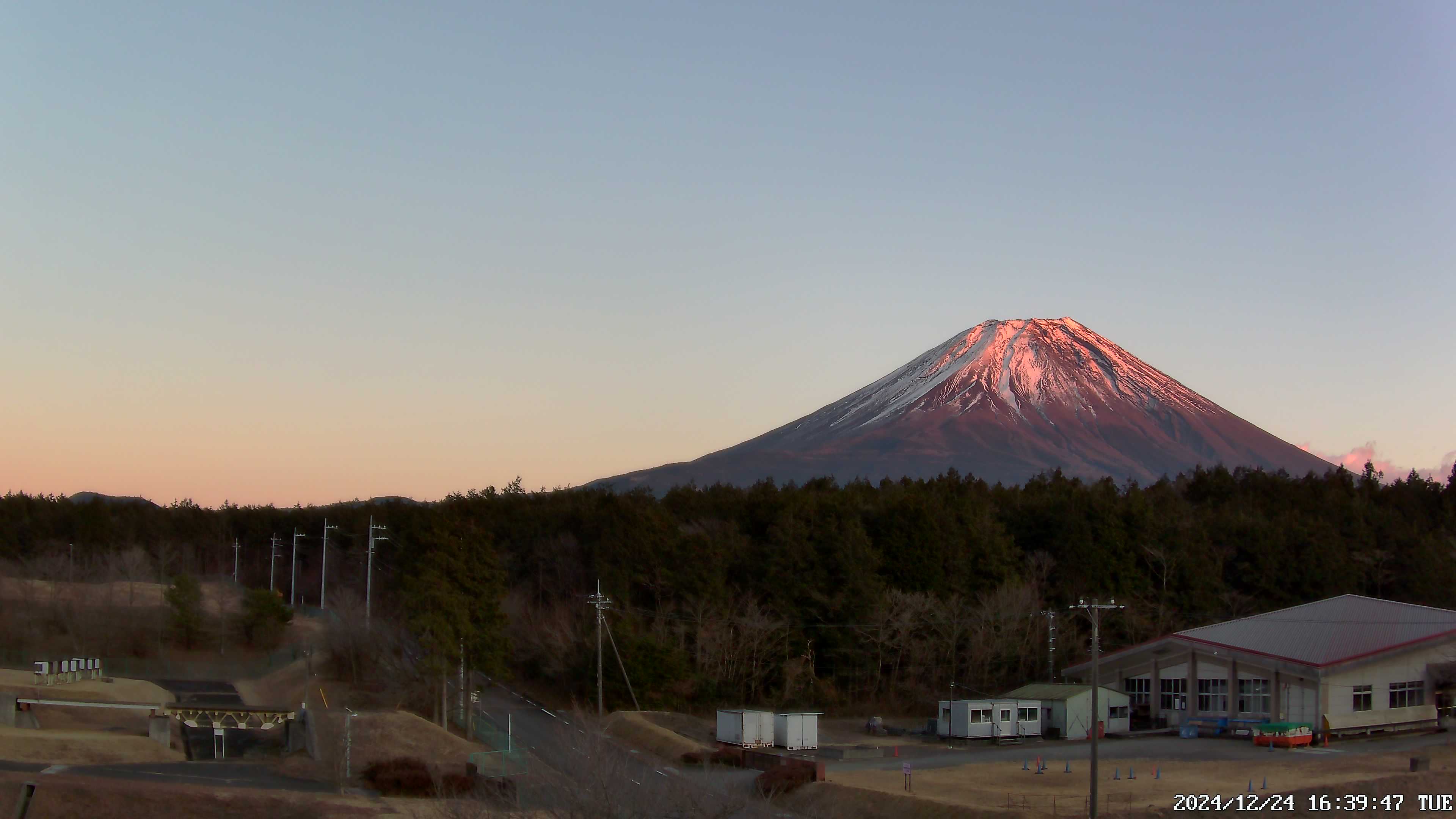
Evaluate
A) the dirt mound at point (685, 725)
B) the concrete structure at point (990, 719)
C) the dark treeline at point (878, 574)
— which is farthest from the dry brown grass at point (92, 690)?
the concrete structure at point (990, 719)

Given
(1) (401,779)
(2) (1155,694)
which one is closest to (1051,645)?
(2) (1155,694)

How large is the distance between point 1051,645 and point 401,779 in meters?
26.4

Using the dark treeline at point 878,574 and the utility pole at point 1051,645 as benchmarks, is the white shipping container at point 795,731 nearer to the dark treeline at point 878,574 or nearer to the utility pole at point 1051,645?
the dark treeline at point 878,574

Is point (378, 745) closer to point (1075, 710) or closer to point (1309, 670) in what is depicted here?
point (1075, 710)

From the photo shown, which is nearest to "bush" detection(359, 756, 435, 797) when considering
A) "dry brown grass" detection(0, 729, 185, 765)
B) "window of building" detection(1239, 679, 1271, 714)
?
"dry brown grass" detection(0, 729, 185, 765)

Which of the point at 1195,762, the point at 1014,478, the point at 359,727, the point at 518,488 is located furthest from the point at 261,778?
the point at 1014,478

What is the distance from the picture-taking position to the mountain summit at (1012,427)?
12288 centimetres

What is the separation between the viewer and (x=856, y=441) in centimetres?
13050

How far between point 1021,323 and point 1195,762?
11413cm

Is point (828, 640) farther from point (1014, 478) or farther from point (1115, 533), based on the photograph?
point (1014, 478)

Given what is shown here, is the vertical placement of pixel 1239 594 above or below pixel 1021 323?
below

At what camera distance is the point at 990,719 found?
140 ft

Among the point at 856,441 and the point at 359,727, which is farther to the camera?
the point at 856,441

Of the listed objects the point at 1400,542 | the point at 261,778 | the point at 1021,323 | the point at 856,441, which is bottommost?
the point at 261,778
